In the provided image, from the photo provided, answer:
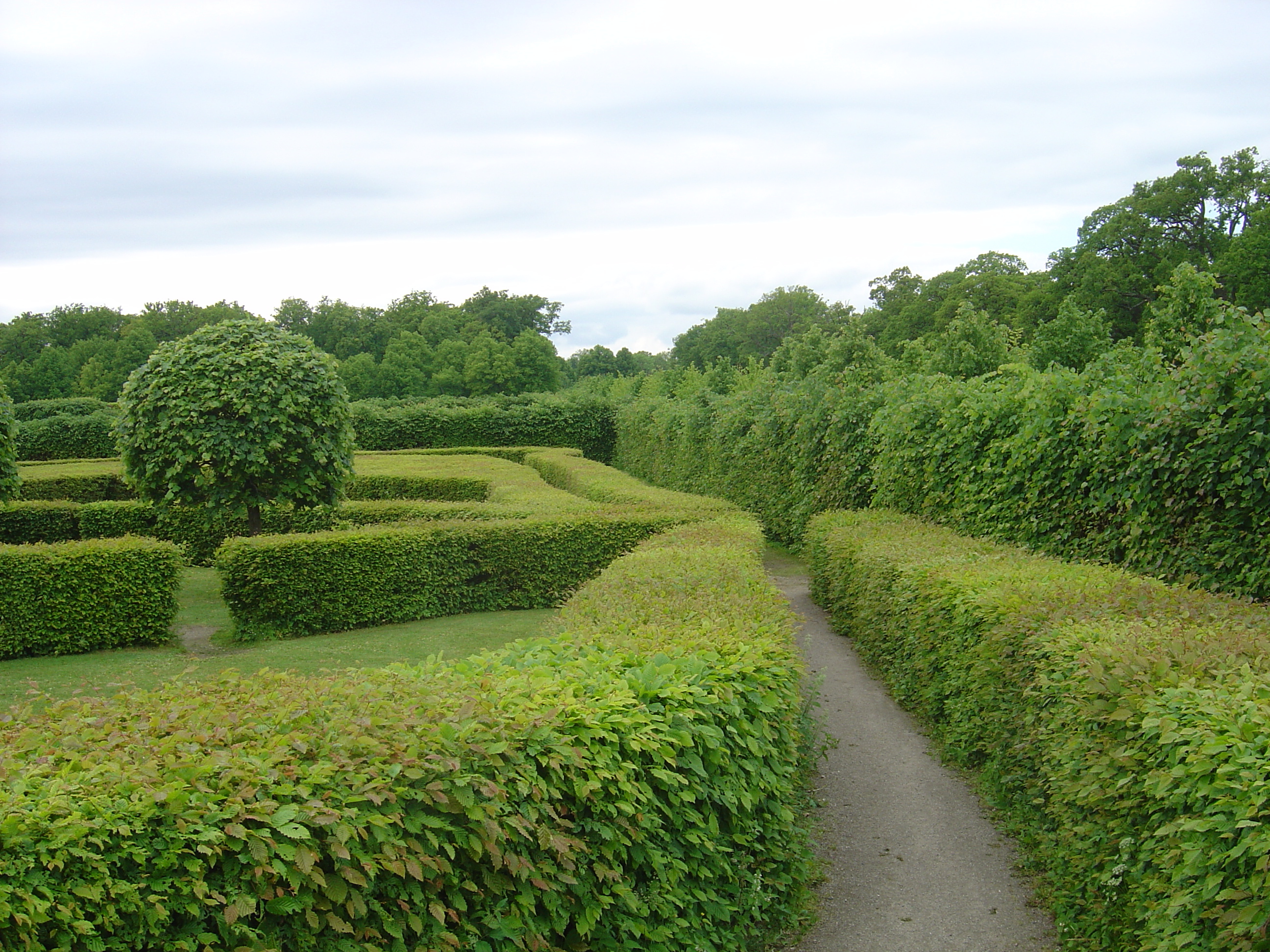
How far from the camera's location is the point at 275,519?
49.5ft

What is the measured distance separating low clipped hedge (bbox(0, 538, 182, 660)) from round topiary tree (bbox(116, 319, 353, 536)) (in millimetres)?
1922

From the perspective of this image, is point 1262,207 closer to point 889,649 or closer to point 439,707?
point 889,649

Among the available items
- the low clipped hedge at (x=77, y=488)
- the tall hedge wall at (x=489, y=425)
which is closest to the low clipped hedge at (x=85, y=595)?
the low clipped hedge at (x=77, y=488)

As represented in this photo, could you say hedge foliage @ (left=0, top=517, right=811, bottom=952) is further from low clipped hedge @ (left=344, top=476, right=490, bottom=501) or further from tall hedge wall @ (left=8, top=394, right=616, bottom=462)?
tall hedge wall @ (left=8, top=394, right=616, bottom=462)

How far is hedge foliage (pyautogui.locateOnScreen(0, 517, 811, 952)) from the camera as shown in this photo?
94.7 inches

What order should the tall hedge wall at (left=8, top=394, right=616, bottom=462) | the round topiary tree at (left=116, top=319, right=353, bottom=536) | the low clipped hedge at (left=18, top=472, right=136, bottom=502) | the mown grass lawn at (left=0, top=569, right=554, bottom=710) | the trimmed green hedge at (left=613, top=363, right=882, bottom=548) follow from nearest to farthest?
1. the mown grass lawn at (left=0, top=569, right=554, bottom=710)
2. the round topiary tree at (left=116, top=319, right=353, bottom=536)
3. the trimmed green hedge at (left=613, top=363, right=882, bottom=548)
4. the low clipped hedge at (left=18, top=472, right=136, bottom=502)
5. the tall hedge wall at (left=8, top=394, right=616, bottom=462)

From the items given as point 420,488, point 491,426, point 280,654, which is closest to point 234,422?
point 280,654

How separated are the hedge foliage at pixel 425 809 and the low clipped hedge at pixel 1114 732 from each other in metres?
1.36

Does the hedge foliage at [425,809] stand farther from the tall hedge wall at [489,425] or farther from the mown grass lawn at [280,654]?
the tall hedge wall at [489,425]

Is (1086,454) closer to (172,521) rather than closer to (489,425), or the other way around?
(172,521)

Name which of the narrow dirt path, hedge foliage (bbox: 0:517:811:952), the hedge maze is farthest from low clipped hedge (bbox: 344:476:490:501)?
hedge foliage (bbox: 0:517:811:952)

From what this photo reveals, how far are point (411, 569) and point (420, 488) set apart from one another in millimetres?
8065

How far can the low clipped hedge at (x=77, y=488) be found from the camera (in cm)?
2050

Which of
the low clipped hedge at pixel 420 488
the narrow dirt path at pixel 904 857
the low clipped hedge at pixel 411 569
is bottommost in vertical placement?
the narrow dirt path at pixel 904 857
